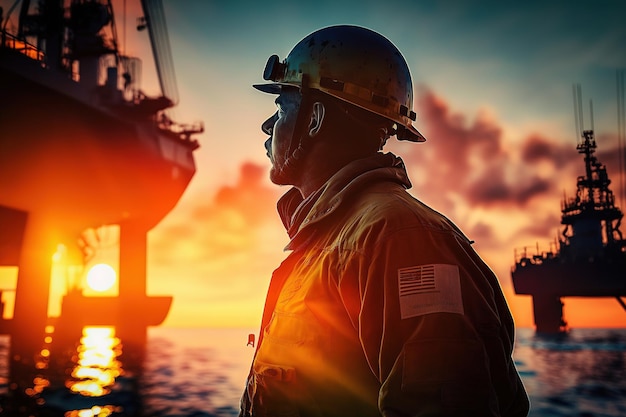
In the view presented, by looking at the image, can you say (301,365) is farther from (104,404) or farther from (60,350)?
(60,350)

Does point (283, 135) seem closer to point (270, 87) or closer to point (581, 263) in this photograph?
Result: point (270, 87)

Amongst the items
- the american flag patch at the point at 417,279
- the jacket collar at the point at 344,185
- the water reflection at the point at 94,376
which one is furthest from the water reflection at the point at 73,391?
the american flag patch at the point at 417,279

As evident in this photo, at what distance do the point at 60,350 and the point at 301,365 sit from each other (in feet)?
119

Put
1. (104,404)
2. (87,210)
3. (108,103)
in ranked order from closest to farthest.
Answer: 1. (104,404)
2. (108,103)
3. (87,210)

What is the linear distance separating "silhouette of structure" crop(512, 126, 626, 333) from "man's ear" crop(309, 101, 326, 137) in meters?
49.0

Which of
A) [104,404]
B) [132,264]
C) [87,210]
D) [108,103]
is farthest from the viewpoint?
[132,264]

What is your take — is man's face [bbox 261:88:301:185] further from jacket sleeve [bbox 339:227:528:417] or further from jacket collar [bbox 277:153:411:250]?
jacket sleeve [bbox 339:227:528:417]

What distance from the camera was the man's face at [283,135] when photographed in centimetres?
266

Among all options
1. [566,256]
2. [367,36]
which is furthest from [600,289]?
[367,36]

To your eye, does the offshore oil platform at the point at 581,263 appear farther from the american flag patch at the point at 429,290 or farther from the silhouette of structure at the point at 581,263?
the american flag patch at the point at 429,290

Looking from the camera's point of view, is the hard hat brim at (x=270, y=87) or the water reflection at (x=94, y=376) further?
the water reflection at (x=94, y=376)

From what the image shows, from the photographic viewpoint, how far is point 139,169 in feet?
100

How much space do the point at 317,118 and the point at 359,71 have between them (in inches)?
13.3

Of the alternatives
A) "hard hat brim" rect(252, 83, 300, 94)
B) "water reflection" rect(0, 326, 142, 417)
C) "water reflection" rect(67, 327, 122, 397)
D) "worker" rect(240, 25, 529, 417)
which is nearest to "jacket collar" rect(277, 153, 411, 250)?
"worker" rect(240, 25, 529, 417)
